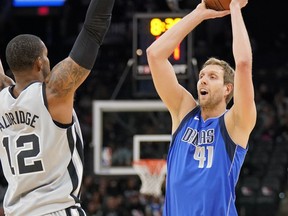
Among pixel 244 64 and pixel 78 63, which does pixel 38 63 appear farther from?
pixel 244 64

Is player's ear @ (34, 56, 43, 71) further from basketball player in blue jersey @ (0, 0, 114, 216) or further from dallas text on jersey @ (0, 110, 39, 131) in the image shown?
dallas text on jersey @ (0, 110, 39, 131)

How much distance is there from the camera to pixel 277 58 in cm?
1930

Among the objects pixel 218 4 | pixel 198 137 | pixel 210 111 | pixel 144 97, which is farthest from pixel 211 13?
pixel 144 97

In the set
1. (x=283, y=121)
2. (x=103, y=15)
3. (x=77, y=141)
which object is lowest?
(x=283, y=121)

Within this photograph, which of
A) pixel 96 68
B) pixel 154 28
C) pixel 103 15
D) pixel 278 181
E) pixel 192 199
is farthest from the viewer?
pixel 96 68

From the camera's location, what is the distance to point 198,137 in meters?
4.63

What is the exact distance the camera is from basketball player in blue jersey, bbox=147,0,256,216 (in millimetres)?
4465

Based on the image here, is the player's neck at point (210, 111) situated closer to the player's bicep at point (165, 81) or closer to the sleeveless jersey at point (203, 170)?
the sleeveless jersey at point (203, 170)

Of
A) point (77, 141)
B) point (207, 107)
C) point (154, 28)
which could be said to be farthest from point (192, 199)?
point (154, 28)

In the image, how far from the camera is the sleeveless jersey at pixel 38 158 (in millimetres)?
3869

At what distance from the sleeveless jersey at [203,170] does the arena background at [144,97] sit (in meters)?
6.56

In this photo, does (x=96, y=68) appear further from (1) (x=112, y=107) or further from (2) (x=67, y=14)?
(1) (x=112, y=107)

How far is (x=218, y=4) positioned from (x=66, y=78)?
121cm

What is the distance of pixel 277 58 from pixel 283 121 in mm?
2854
